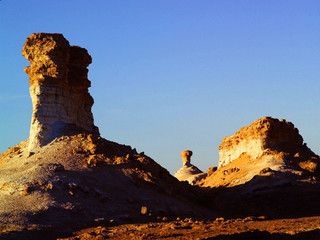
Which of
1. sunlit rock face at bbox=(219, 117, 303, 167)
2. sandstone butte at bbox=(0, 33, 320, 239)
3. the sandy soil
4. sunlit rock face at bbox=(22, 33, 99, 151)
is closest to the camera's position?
the sandy soil

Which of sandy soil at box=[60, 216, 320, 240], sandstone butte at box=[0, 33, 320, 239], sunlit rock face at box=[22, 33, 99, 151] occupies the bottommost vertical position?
sandy soil at box=[60, 216, 320, 240]

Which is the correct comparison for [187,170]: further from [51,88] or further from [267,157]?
[51,88]

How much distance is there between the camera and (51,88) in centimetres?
3150

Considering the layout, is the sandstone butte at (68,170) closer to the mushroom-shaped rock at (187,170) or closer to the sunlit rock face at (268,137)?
the sunlit rock face at (268,137)

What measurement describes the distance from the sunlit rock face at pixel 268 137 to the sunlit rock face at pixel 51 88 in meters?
13.0

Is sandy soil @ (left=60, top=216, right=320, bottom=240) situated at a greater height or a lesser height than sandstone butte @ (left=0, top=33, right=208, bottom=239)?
lesser

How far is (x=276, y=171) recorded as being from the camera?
37219 millimetres

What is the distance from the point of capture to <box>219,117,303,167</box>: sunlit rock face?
4081cm

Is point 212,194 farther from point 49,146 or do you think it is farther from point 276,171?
point 49,146

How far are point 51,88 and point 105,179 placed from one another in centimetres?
627

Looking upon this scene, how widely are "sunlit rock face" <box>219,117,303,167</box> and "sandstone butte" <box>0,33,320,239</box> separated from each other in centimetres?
7

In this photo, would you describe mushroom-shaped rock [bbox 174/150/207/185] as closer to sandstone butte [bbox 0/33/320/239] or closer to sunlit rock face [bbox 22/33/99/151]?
sandstone butte [bbox 0/33/320/239]

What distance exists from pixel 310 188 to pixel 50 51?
54.3ft

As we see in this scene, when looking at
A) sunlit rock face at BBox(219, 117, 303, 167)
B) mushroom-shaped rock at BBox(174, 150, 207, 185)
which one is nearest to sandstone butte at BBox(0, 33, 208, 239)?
sunlit rock face at BBox(219, 117, 303, 167)
